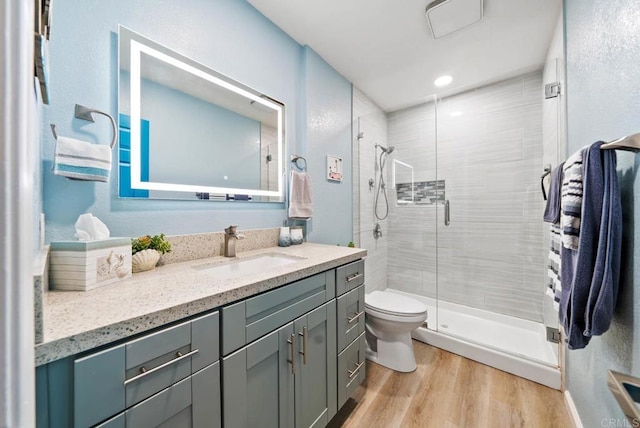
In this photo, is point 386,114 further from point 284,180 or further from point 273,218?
point 273,218

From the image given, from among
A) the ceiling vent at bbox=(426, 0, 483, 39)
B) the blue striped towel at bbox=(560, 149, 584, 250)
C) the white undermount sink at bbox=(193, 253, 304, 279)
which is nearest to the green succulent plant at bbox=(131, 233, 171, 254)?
the white undermount sink at bbox=(193, 253, 304, 279)

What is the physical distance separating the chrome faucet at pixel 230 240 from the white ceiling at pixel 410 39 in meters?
1.40

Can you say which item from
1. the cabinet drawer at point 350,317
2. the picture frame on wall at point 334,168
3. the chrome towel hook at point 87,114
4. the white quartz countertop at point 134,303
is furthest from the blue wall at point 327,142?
the chrome towel hook at point 87,114

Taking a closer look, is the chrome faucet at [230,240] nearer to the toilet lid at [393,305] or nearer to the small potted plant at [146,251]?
the small potted plant at [146,251]

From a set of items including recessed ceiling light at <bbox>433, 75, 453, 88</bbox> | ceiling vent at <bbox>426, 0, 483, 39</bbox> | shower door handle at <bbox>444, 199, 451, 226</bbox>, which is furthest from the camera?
shower door handle at <bbox>444, 199, 451, 226</bbox>

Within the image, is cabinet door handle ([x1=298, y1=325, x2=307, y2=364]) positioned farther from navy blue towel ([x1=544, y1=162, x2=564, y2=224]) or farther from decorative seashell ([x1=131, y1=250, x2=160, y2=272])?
navy blue towel ([x1=544, y1=162, x2=564, y2=224])

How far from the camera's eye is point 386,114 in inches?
118

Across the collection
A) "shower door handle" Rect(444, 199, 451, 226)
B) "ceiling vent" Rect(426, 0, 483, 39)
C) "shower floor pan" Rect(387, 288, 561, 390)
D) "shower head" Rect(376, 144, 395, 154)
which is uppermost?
"ceiling vent" Rect(426, 0, 483, 39)

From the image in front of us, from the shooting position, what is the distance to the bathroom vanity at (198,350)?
52 centimetres

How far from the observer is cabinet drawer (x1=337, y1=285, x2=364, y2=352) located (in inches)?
50.9

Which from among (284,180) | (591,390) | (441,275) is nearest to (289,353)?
(284,180)

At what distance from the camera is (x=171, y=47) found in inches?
46.8

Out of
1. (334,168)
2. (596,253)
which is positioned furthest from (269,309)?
(334,168)

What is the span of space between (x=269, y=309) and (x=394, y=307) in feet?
3.95
